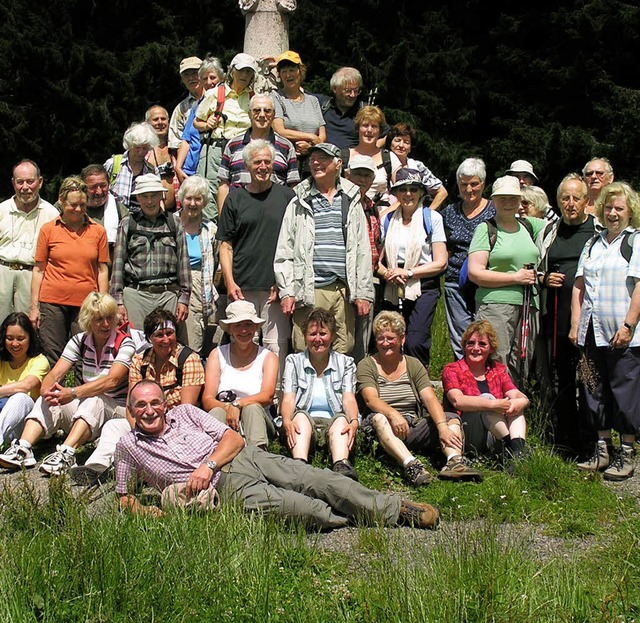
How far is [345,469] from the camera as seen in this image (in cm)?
642

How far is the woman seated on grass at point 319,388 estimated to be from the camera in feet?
22.2

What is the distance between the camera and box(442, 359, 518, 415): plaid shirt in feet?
23.0

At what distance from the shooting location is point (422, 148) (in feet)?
56.8

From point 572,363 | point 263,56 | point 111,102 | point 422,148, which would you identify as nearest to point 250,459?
point 572,363

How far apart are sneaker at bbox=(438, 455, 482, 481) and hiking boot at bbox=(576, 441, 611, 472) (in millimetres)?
803

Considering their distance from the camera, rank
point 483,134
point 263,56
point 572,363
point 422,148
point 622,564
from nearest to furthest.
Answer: point 622,564, point 572,363, point 263,56, point 422,148, point 483,134

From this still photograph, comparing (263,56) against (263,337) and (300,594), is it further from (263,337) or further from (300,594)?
Answer: (300,594)

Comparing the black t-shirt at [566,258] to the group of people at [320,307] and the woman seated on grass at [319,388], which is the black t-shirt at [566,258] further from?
the woman seated on grass at [319,388]

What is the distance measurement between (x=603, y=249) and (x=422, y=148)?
10676 mm

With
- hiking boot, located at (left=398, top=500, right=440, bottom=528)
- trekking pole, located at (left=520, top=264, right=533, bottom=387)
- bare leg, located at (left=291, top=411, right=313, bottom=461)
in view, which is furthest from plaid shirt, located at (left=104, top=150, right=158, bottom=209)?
hiking boot, located at (left=398, top=500, right=440, bottom=528)

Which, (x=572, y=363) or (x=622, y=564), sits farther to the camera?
(x=572, y=363)

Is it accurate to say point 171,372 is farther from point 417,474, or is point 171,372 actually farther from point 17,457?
point 417,474

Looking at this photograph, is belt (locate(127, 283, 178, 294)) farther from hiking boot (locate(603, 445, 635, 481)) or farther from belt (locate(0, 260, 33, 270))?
hiking boot (locate(603, 445, 635, 481))

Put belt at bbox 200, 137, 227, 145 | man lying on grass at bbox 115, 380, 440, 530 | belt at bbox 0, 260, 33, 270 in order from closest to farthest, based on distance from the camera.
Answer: man lying on grass at bbox 115, 380, 440, 530 → belt at bbox 0, 260, 33, 270 → belt at bbox 200, 137, 227, 145
